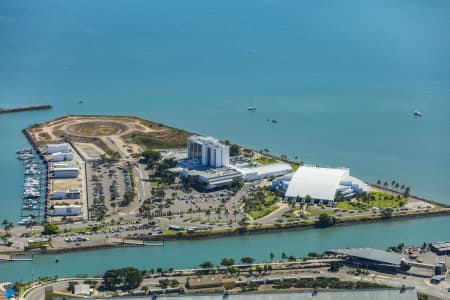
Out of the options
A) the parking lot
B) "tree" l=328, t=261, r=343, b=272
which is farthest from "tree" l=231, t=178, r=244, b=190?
"tree" l=328, t=261, r=343, b=272

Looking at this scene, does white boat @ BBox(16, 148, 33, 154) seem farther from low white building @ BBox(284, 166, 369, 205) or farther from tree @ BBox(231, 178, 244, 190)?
low white building @ BBox(284, 166, 369, 205)

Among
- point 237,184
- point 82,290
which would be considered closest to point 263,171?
point 237,184

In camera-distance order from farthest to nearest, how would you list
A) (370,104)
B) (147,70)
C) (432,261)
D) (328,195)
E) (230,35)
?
(230,35), (147,70), (370,104), (328,195), (432,261)

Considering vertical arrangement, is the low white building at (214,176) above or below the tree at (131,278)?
above

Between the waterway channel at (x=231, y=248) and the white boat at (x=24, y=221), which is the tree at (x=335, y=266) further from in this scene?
the white boat at (x=24, y=221)

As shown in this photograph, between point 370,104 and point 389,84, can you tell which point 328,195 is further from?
point 389,84

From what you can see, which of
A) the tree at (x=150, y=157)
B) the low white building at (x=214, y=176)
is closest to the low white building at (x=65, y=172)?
the tree at (x=150, y=157)

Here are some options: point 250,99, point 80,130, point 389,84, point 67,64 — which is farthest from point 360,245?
point 67,64
